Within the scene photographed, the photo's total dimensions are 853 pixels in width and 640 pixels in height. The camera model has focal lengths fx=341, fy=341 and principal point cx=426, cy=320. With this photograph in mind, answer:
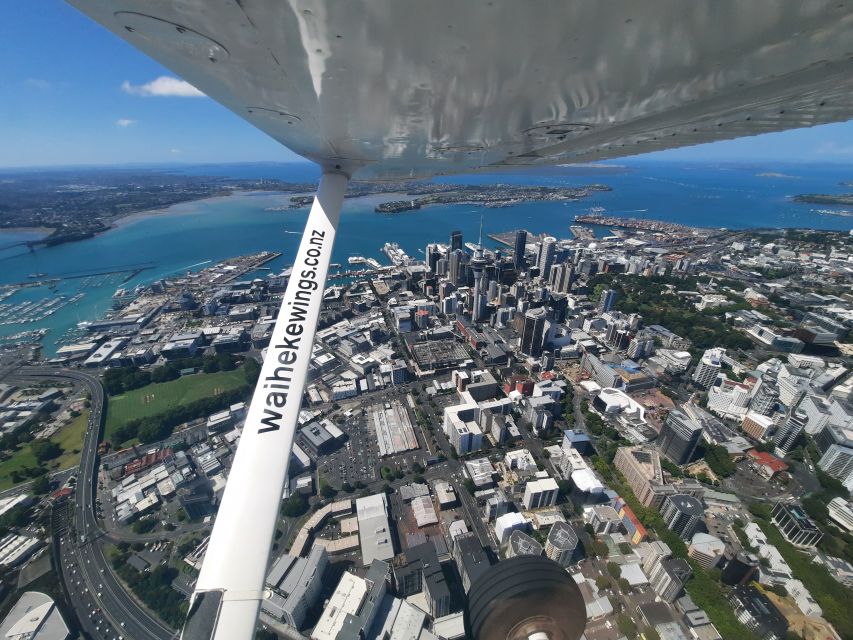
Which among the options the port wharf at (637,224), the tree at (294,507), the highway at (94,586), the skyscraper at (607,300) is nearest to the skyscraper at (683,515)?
the tree at (294,507)

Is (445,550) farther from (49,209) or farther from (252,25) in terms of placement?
(49,209)

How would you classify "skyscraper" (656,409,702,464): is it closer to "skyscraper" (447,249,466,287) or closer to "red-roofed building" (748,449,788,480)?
"red-roofed building" (748,449,788,480)

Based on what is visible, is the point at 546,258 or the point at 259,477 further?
the point at 546,258

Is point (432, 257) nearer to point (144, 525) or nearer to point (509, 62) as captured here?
point (144, 525)

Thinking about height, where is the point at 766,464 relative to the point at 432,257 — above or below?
below

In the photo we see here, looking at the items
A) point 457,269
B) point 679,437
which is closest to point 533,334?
point 679,437

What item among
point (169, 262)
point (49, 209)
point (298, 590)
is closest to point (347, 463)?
point (298, 590)

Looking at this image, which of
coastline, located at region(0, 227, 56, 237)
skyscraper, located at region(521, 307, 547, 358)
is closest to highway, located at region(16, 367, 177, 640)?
skyscraper, located at region(521, 307, 547, 358)
